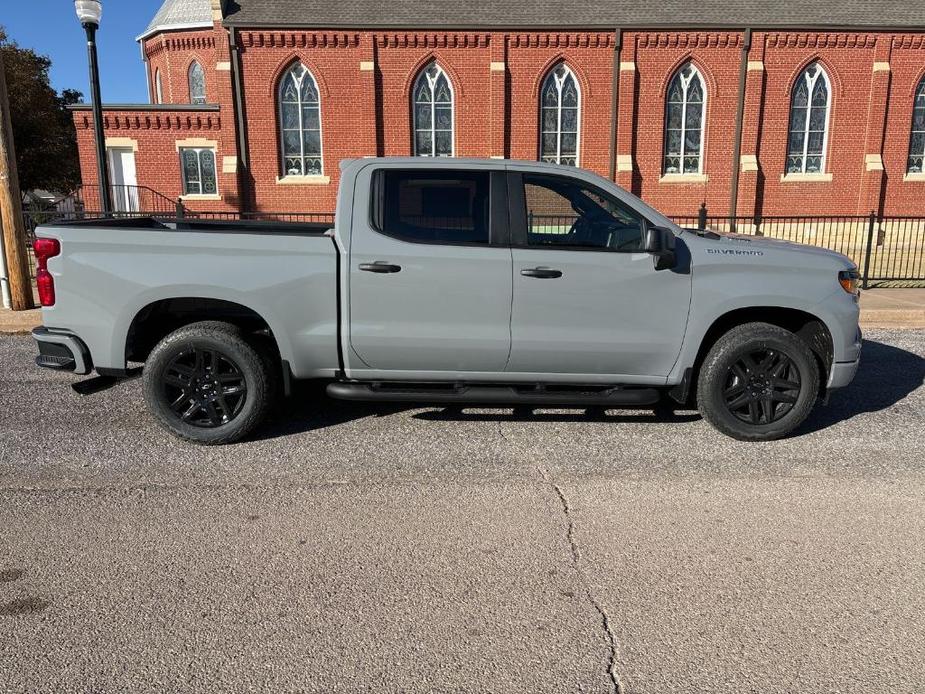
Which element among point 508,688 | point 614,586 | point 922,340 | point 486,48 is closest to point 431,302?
point 614,586

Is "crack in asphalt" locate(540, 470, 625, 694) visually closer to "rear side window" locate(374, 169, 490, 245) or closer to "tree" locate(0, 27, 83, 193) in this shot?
"rear side window" locate(374, 169, 490, 245)

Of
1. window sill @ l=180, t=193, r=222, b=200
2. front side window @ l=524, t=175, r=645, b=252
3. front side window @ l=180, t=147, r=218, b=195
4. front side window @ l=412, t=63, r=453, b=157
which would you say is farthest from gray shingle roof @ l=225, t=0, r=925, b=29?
front side window @ l=524, t=175, r=645, b=252

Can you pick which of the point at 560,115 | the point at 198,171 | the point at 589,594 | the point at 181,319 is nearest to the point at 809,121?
the point at 560,115

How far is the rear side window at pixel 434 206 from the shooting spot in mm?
4586

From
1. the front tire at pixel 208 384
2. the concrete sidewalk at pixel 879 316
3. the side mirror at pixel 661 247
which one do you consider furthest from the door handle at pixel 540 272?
the concrete sidewalk at pixel 879 316

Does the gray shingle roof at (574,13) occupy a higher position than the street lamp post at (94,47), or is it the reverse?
the gray shingle roof at (574,13)

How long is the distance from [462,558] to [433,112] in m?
20.2

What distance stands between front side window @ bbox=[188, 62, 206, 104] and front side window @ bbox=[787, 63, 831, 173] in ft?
74.4

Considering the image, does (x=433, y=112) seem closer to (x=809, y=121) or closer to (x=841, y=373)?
(x=809, y=121)

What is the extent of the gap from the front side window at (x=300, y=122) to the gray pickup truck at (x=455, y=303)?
17.9 metres

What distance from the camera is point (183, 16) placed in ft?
90.9

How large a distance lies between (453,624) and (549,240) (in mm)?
2787

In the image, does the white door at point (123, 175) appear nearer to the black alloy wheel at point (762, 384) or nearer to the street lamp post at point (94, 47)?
the street lamp post at point (94, 47)

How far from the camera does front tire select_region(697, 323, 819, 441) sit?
4.67 metres
